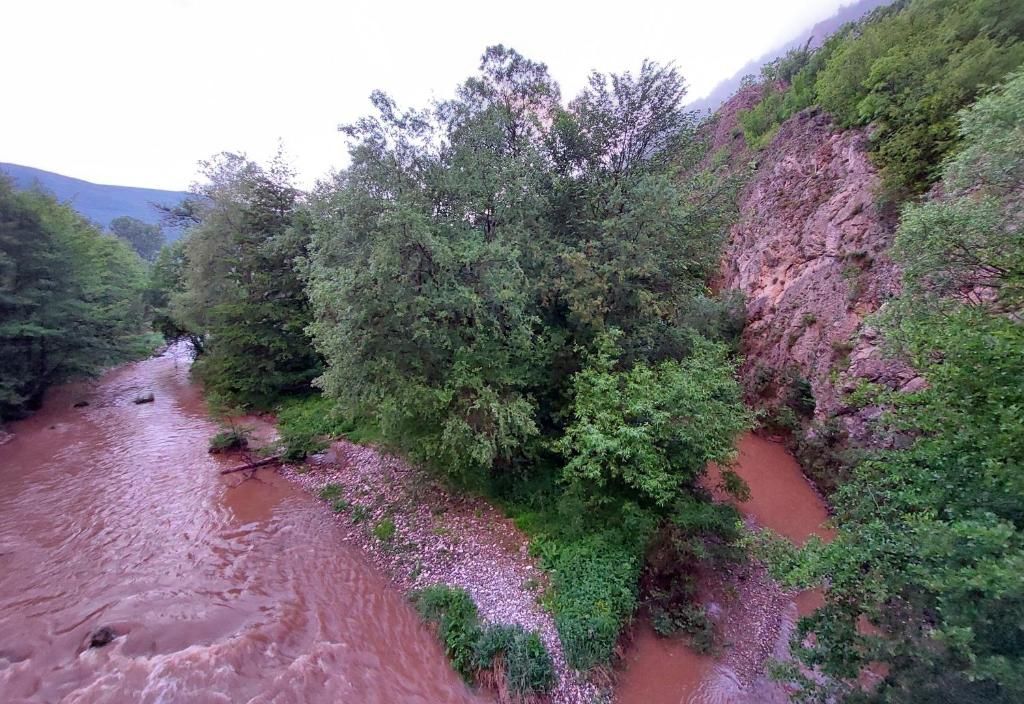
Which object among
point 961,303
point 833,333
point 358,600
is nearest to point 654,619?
point 358,600

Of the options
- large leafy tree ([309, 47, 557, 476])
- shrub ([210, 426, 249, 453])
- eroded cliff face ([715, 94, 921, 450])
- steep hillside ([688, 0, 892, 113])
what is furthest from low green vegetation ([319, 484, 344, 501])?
steep hillside ([688, 0, 892, 113])

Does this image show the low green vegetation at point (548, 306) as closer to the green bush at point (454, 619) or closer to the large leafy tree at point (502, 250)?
the large leafy tree at point (502, 250)

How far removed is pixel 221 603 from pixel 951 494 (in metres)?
10.8

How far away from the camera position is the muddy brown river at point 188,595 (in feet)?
19.1

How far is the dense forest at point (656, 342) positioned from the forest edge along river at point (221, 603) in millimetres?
763

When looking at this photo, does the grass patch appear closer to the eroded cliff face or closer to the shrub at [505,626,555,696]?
the shrub at [505,626,555,696]

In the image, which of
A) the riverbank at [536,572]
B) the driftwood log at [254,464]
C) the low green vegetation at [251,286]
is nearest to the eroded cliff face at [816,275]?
the riverbank at [536,572]

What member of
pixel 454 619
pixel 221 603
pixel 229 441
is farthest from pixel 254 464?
pixel 454 619

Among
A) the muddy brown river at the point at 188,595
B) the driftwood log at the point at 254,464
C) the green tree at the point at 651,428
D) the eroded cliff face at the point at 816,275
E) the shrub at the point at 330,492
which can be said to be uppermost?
the eroded cliff face at the point at 816,275

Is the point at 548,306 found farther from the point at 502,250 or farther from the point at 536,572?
the point at 536,572

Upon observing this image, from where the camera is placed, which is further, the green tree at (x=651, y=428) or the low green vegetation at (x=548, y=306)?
the low green vegetation at (x=548, y=306)

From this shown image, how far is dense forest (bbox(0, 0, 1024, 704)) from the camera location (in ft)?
14.7

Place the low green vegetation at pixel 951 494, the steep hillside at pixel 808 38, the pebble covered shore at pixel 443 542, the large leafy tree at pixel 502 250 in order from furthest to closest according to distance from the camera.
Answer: the steep hillside at pixel 808 38 < the large leafy tree at pixel 502 250 < the pebble covered shore at pixel 443 542 < the low green vegetation at pixel 951 494

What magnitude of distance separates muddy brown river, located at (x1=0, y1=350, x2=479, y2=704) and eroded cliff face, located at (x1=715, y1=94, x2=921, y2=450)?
1082 cm
